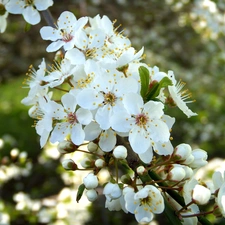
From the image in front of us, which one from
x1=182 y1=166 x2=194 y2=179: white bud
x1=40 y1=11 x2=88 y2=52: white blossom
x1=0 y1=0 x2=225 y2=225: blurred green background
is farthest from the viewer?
x1=0 y1=0 x2=225 y2=225: blurred green background

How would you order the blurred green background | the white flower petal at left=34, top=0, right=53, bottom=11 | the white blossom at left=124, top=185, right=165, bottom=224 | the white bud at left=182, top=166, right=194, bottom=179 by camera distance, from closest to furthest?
the white blossom at left=124, top=185, right=165, bottom=224 < the white bud at left=182, top=166, right=194, bottom=179 < the white flower petal at left=34, top=0, right=53, bottom=11 < the blurred green background

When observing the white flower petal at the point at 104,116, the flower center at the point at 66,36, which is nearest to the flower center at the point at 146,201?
the white flower petal at the point at 104,116

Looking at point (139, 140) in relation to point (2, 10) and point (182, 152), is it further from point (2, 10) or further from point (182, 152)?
point (2, 10)

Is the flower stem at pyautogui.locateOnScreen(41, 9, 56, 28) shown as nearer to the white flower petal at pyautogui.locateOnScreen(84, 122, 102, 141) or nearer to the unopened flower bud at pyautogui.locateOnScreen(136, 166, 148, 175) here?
the white flower petal at pyautogui.locateOnScreen(84, 122, 102, 141)

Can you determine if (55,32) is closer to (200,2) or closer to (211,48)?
(200,2)

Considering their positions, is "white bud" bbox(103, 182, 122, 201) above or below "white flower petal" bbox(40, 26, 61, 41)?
below

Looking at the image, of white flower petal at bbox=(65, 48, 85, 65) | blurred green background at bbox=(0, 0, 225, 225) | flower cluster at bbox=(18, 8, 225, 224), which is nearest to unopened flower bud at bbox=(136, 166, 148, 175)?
flower cluster at bbox=(18, 8, 225, 224)

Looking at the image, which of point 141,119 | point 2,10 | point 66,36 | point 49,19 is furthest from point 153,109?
point 2,10
